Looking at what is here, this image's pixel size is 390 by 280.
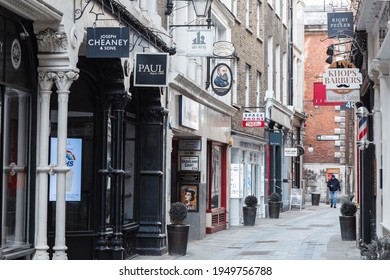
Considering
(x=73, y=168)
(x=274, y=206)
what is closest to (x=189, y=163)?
(x=73, y=168)

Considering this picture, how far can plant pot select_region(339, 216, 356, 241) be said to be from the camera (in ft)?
68.0

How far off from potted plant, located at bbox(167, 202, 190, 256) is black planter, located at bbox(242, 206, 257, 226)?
1091 centimetres

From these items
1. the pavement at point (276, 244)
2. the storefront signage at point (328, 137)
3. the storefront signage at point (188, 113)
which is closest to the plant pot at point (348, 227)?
the pavement at point (276, 244)

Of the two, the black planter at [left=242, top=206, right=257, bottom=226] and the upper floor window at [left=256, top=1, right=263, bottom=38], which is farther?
the upper floor window at [left=256, top=1, right=263, bottom=38]

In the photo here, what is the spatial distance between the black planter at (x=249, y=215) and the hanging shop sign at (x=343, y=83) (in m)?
11.0

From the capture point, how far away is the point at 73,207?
14117 millimetres

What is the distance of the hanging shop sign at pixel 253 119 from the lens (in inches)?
1134

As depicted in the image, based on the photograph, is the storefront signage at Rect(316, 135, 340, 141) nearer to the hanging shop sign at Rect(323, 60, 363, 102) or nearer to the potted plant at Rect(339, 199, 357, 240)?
the potted plant at Rect(339, 199, 357, 240)

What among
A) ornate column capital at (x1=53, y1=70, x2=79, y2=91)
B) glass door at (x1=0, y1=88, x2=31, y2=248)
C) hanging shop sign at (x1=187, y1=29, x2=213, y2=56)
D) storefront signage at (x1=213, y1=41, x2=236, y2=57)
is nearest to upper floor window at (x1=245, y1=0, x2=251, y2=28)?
storefront signage at (x1=213, y1=41, x2=236, y2=57)

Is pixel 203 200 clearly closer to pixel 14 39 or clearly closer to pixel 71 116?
pixel 71 116

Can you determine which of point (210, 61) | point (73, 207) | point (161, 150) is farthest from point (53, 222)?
point (210, 61)

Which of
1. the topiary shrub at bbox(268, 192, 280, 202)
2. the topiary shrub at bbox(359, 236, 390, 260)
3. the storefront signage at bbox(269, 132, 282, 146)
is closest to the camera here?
the topiary shrub at bbox(359, 236, 390, 260)

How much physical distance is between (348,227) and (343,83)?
482 centimetres

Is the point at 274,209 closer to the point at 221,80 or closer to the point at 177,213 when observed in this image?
the point at 221,80
